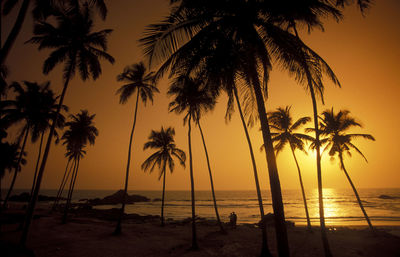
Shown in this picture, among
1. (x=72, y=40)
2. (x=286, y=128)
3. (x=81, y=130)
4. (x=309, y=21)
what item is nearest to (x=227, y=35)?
(x=309, y=21)

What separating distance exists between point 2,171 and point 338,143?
2069 inches

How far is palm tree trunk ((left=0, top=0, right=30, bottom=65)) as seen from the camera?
5559 millimetres

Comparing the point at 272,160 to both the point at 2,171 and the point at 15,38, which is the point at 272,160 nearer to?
the point at 15,38

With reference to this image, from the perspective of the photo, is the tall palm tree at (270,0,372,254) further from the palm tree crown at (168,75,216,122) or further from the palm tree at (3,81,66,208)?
the palm tree at (3,81,66,208)

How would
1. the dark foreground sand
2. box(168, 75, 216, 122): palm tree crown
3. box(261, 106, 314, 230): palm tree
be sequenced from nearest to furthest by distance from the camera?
the dark foreground sand
box(168, 75, 216, 122): palm tree crown
box(261, 106, 314, 230): palm tree

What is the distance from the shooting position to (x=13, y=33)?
5.84 metres

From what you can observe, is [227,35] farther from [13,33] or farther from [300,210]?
[300,210]

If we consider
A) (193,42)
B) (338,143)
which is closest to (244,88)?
(193,42)

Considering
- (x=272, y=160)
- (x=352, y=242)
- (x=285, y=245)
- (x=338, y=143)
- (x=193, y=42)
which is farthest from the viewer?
(x=338, y=143)

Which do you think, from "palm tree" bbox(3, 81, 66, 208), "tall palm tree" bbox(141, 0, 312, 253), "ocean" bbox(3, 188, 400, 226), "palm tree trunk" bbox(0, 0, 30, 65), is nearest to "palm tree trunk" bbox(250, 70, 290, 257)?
"tall palm tree" bbox(141, 0, 312, 253)

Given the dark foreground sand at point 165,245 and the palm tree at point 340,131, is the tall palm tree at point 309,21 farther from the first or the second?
the palm tree at point 340,131

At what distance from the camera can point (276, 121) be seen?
19.2 m

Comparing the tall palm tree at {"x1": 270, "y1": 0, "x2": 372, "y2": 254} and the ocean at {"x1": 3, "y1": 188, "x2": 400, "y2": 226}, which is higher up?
the tall palm tree at {"x1": 270, "y1": 0, "x2": 372, "y2": 254}

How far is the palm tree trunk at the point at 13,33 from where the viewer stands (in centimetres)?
556
